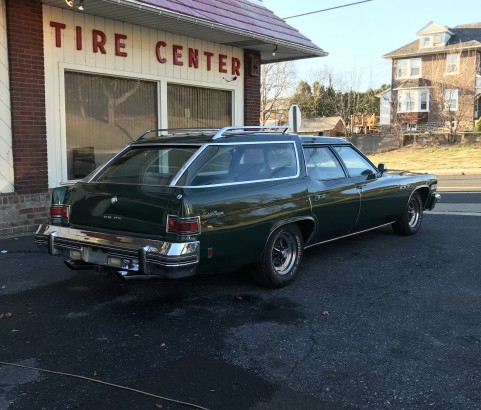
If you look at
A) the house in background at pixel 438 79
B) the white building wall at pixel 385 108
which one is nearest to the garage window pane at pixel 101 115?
the house in background at pixel 438 79

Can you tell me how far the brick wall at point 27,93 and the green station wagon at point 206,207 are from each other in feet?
10.6

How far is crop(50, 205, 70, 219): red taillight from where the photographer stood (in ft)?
16.3

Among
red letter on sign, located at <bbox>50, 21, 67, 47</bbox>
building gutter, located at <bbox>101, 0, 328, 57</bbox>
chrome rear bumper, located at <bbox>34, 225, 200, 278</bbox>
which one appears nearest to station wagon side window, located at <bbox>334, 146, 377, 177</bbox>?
chrome rear bumper, located at <bbox>34, 225, 200, 278</bbox>

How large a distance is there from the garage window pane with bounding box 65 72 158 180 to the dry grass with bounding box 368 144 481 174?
1713 centimetres

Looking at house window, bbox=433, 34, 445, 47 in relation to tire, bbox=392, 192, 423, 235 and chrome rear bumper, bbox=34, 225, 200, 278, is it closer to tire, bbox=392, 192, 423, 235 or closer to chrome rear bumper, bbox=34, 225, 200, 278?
tire, bbox=392, 192, 423, 235

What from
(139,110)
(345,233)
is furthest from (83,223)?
(139,110)

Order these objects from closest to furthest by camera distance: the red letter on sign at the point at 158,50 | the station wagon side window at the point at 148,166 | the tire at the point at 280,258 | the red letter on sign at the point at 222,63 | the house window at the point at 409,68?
the station wagon side window at the point at 148,166
the tire at the point at 280,258
the red letter on sign at the point at 158,50
the red letter on sign at the point at 222,63
the house window at the point at 409,68

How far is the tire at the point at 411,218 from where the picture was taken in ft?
25.2

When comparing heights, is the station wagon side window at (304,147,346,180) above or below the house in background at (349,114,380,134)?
below

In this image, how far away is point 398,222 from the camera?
25.3 ft

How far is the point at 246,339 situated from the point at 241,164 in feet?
6.00

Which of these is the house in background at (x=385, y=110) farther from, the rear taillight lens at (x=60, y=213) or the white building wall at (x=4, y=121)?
the rear taillight lens at (x=60, y=213)

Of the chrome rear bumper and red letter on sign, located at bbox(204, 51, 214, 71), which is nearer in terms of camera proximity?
the chrome rear bumper

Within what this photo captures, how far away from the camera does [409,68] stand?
43562 millimetres
